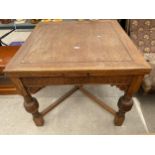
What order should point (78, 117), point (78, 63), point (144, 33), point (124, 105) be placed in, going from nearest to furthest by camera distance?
1. point (78, 63)
2. point (124, 105)
3. point (78, 117)
4. point (144, 33)

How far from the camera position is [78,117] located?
138cm

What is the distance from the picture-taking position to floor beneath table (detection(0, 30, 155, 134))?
1279 mm

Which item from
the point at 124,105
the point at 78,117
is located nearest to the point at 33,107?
the point at 78,117

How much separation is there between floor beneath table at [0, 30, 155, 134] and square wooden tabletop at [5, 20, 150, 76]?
0.59 metres

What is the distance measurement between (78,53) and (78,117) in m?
0.60

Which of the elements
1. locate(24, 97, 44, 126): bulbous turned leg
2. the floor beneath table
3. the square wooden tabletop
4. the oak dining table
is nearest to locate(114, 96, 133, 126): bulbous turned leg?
the oak dining table

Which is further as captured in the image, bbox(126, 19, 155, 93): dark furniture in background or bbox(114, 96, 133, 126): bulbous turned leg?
bbox(126, 19, 155, 93): dark furniture in background

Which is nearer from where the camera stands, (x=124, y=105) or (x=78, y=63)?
(x=78, y=63)

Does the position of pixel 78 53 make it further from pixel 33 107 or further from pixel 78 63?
pixel 33 107

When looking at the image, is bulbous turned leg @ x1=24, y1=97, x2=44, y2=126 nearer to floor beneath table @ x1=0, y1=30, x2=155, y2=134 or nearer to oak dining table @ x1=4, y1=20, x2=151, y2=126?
oak dining table @ x1=4, y1=20, x2=151, y2=126

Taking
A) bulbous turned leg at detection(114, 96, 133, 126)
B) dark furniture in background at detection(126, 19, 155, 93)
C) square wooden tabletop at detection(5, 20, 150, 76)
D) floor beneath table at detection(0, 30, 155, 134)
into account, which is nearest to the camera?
square wooden tabletop at detection(5, 20, 150, 76)

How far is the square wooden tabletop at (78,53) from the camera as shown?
0.85 m

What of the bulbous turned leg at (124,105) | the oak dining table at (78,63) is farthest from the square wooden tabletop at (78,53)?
the bulbous turned leg at (124,105)
